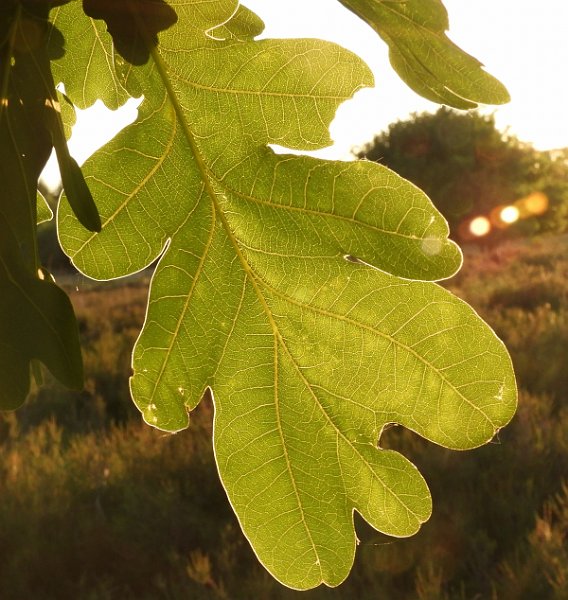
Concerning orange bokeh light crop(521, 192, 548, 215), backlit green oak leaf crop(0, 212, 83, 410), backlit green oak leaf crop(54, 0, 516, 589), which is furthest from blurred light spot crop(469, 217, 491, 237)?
backlit green oak leaf crop(0, 212, 83, 410)

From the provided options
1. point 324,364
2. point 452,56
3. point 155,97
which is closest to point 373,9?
point 452,56

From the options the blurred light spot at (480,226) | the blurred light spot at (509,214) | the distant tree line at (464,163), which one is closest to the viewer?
the distant tree line at (464,163)

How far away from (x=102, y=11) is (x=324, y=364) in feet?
1.32

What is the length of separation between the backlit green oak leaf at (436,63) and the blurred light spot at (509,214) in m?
21.8

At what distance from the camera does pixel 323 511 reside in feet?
2.71

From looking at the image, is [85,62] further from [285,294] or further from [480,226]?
[480,226]

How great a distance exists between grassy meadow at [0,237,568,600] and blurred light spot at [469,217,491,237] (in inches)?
614

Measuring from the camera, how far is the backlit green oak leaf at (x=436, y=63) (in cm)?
73

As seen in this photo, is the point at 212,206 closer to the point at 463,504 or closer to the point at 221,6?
the point at 221,6

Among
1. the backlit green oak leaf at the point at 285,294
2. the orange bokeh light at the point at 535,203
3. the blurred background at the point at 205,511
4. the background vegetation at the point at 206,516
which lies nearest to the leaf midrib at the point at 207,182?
the backlit green oak leaf at the point at 285,294

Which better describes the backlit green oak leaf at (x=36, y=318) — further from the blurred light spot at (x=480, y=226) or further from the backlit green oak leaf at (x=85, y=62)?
the blurred light spot at (x=480, y=226)

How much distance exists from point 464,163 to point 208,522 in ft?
59.3

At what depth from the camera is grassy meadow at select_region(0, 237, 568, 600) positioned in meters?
3.75

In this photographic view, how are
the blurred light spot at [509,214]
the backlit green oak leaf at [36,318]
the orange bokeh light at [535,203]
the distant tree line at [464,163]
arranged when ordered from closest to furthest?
the backlit green oak leaf at [36,318], the distant tree line at [464,163], the blurred light spot at [509,214], the orange bokeh light at [535,203]
